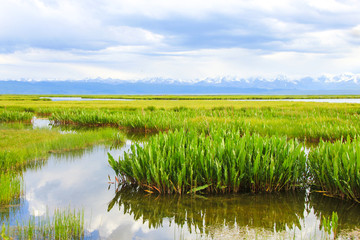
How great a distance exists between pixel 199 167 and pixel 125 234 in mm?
2430

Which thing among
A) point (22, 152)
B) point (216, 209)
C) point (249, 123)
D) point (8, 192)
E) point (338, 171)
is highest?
point (249, 123)

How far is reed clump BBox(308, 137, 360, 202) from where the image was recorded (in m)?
5.74

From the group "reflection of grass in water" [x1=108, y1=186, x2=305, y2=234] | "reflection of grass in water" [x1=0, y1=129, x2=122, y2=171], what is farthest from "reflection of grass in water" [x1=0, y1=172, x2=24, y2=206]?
"reflection of grass in water" [x1=0, y1=129, x2=122, y2=171]

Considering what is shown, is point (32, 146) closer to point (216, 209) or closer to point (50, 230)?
point (50, 230)

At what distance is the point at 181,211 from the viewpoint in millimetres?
5621

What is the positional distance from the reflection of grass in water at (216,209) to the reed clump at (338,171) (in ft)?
1.83

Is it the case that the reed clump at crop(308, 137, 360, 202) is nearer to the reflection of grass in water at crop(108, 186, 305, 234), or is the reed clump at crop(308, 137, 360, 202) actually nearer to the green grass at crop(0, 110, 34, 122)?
the reflection of grass in water at crop(108, 186, 305, 234)

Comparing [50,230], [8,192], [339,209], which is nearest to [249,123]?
[339,209]

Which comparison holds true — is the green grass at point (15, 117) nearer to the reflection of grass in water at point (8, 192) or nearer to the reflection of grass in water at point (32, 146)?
the reflection of grass in water at point (32, 146)

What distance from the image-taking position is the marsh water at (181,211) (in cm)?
482

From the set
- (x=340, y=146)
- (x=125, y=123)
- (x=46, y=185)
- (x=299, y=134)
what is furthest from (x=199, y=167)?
(x=125, y=123)

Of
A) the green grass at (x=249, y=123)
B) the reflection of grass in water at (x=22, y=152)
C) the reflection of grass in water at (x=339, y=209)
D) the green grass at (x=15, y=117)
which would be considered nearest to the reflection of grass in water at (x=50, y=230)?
the reflection of grass in water at (x=22, y=152)

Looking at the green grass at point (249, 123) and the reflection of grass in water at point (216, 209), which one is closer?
the reflection of grass in water at point (216, 209)

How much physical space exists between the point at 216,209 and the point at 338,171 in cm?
264
